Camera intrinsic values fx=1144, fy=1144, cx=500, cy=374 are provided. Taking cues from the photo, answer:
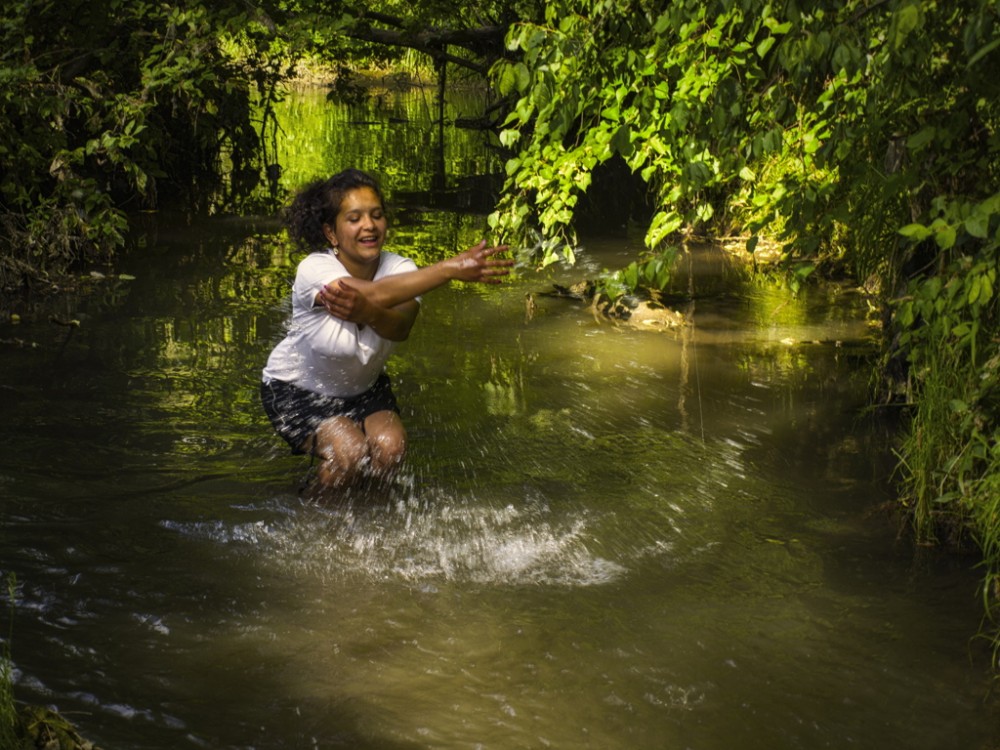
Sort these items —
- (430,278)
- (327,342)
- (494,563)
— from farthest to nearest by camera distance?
1. (327,342)
2. (494,563)
3. (430,278)

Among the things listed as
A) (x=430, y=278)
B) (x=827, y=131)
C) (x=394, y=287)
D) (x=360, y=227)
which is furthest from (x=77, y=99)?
(x=827, y=131)

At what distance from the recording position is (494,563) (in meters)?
5.14

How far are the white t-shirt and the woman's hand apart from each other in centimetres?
56

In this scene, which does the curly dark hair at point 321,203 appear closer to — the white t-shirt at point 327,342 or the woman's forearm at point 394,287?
the white t-shirt at point 327,342

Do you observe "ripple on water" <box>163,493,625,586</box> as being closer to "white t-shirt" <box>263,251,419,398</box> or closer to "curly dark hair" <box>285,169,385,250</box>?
"white t-shirt" <box>263,251,419,398</box>

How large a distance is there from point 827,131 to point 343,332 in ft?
8.14

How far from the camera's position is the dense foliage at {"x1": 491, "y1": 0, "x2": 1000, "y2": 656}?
3900 mm

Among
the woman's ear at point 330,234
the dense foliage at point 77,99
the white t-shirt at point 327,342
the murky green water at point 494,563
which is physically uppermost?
the dense foliage at point 77,99

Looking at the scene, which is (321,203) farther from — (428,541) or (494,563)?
(494,563)

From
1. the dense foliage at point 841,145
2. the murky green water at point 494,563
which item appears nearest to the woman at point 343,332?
the murky green water at point 494,563

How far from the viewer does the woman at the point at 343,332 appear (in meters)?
5.05

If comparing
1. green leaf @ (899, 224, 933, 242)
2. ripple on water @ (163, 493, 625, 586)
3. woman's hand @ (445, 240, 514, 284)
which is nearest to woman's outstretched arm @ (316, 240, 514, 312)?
woman's hand @ (445, 240, 514, 284)

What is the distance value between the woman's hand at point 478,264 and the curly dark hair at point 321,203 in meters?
0.73

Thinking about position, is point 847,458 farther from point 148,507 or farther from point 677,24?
point 148,507
